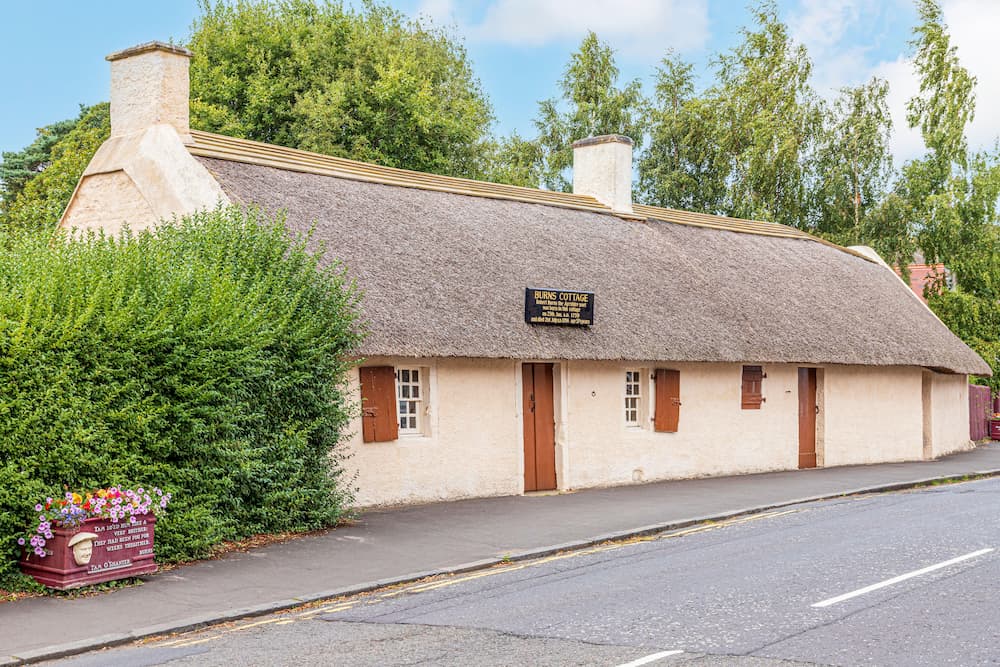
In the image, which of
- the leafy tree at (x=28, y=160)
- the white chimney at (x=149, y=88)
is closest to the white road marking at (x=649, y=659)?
the white chimney at (x=149, y=88)

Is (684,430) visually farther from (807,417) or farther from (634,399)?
(807,417)

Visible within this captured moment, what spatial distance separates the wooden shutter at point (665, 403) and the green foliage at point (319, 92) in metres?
18.3

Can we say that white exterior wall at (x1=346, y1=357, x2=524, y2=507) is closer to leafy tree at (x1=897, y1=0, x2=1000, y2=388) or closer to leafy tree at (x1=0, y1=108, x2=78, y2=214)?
leafy tree at (x1=897, y1=0, x2=1000, y2=388)

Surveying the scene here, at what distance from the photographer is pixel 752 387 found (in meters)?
21.3

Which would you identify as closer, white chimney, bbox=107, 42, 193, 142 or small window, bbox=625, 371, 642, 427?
white chimney, bbox=107, 42, 193, 142

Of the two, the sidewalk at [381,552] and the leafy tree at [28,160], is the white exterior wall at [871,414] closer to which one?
the sidewalk at [381,552]

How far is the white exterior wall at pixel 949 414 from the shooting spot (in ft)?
86.1

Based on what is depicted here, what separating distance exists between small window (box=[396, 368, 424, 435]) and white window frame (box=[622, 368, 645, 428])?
472 cm

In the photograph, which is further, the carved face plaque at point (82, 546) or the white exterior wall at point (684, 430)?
the white exterior wall at point (684, 430)

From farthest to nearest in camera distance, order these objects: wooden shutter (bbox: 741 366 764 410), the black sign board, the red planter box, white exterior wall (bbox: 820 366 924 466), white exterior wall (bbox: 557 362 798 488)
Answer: white exterior wall (bbox: 820 366 924 466), wooden shutter (bbox: 741 366 764 410), white exterior wall (bbox: 557 362 798 488), the black sign board, the red planter box

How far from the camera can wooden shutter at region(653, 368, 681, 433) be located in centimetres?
1914

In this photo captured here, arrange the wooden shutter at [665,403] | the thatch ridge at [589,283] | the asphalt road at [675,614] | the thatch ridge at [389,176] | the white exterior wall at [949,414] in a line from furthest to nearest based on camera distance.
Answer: the white exterior wall at [949,414], the wooden shutter at [665,403], the thatch ridge at [389,176], the thatch ridge at [589,283], the asphalt road at [675,614]

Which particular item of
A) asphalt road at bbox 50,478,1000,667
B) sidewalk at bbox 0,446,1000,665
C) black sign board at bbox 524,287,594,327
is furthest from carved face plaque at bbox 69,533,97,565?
black sign board at bbox 524,287,594,327

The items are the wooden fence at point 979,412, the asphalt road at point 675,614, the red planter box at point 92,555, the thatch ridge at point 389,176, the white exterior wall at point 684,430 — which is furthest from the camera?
the wooden fence at point 979,412
